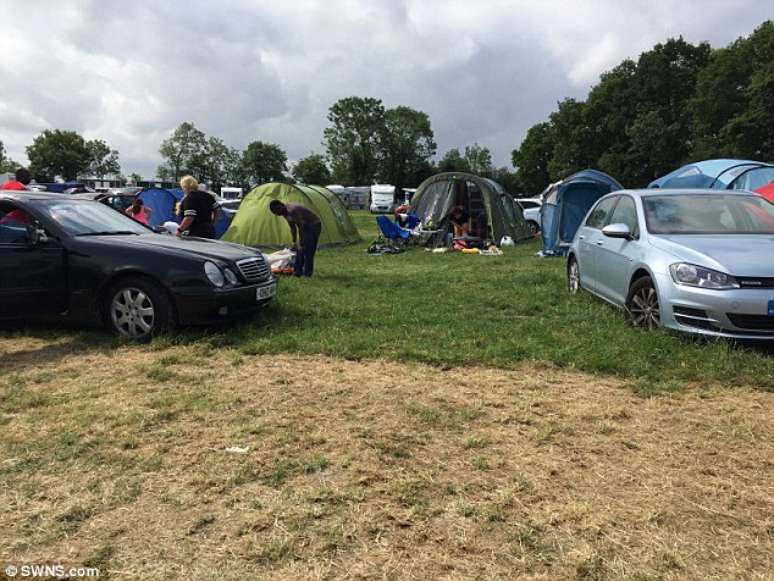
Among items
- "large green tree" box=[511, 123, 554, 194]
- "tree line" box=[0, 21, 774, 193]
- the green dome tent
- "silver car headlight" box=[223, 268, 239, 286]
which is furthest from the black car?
"large green tree" box=[511, 123, 554, 194]

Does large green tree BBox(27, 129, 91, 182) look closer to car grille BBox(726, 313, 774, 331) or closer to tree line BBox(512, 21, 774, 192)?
tree line BBox(512, 21, 774, 192)

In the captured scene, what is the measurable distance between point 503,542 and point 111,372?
3.72m

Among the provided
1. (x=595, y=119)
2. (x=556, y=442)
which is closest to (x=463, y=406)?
(x=556, y=442)

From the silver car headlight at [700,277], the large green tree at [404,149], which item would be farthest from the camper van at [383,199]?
the silver car headlight at [700,277]

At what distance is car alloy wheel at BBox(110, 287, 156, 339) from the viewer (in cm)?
598

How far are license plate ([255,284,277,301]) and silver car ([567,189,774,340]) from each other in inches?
149

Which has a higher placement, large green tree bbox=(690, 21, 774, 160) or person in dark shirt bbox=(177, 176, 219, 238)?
large green tree bbox=(690, 21, 774, 160)

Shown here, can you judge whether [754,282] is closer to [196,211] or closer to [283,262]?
[196,211]

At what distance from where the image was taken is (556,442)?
3479 millimetres

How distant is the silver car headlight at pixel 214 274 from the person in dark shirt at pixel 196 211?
118 inches

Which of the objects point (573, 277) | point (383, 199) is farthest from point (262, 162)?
point (573, 277)

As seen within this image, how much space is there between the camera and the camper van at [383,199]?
5269 cm

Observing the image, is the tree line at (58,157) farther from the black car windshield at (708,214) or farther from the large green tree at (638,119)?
the black car windshield at (708,214)

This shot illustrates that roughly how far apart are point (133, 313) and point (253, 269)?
132cm
